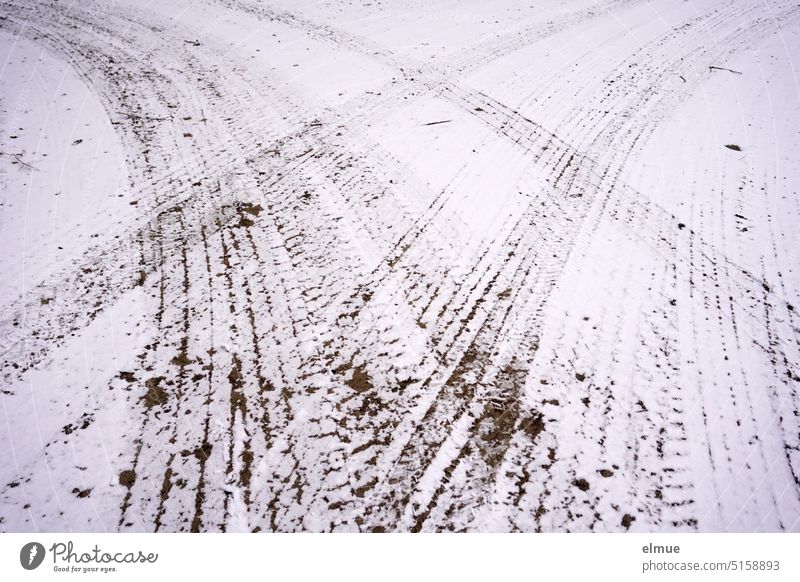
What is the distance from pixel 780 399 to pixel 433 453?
2215 mm

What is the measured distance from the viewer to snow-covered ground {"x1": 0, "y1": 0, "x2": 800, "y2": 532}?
233 centimetres

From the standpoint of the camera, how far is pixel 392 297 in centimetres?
316

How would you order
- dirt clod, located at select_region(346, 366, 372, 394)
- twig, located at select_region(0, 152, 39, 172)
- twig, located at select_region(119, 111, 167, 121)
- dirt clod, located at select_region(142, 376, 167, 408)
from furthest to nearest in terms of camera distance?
twig, located at select_region(119, 111, 167, 121), twig, located at select_region(0, 152, 39, 172), dirt clod, located at select_region(346, 366, 372, 394), dirt clod, located at select_region(142, 376, 167, 408)

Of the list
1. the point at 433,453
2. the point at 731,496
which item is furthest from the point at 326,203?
the point at 731,496

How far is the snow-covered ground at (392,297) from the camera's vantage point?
2.33 m

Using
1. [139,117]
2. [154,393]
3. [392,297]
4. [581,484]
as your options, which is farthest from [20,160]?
[581,484]

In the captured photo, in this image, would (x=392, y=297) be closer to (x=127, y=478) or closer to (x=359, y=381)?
(x=359, y=381)

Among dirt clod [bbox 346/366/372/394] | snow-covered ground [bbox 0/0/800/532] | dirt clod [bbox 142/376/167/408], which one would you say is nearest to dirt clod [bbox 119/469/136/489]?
snow-covered ground [bbox 0/0/800/532]

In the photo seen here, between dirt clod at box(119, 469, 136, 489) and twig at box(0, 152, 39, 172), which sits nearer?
dirt clod at box(119, 469, 136, 489)

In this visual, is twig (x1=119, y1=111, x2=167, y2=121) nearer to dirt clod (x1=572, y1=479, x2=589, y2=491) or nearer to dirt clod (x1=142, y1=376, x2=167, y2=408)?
dirt clod (x1=142, y1=376, x2=167, y2=408)
